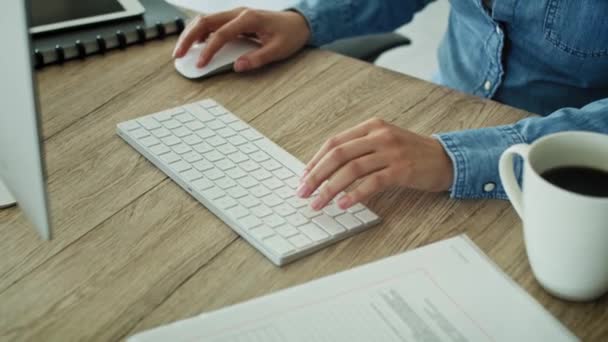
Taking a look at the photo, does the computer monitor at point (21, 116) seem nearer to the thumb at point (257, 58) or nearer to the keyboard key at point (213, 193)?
the keyboard key at point (213, 193)

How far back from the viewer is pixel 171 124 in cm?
87

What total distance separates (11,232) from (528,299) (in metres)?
0.51

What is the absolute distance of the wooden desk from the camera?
63cm

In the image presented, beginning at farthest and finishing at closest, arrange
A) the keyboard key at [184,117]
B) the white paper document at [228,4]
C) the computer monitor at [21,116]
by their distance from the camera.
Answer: the white paper document at [228,4]
the keyboard key at [184,117]
the computer monitor at [21,116]

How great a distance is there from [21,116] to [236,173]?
328 mm

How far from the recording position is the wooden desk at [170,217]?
0.63 metres

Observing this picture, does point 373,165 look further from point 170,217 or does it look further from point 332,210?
point 170,217

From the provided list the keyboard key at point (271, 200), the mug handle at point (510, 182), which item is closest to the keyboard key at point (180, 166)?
the keyboard key at point (271, 200)

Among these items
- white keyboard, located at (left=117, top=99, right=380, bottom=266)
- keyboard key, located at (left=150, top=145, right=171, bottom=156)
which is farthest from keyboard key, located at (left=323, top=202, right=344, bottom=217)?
keyboard key, located at (left=150, top=145, right=171, bottom=156)

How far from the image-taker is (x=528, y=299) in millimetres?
633

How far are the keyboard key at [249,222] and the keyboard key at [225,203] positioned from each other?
0.03 metres

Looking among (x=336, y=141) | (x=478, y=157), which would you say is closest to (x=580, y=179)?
(x=478, y=157)

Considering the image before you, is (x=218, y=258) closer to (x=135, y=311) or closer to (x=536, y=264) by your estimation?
(x=135, y=311)

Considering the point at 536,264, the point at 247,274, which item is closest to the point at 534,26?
the point at 536,264
